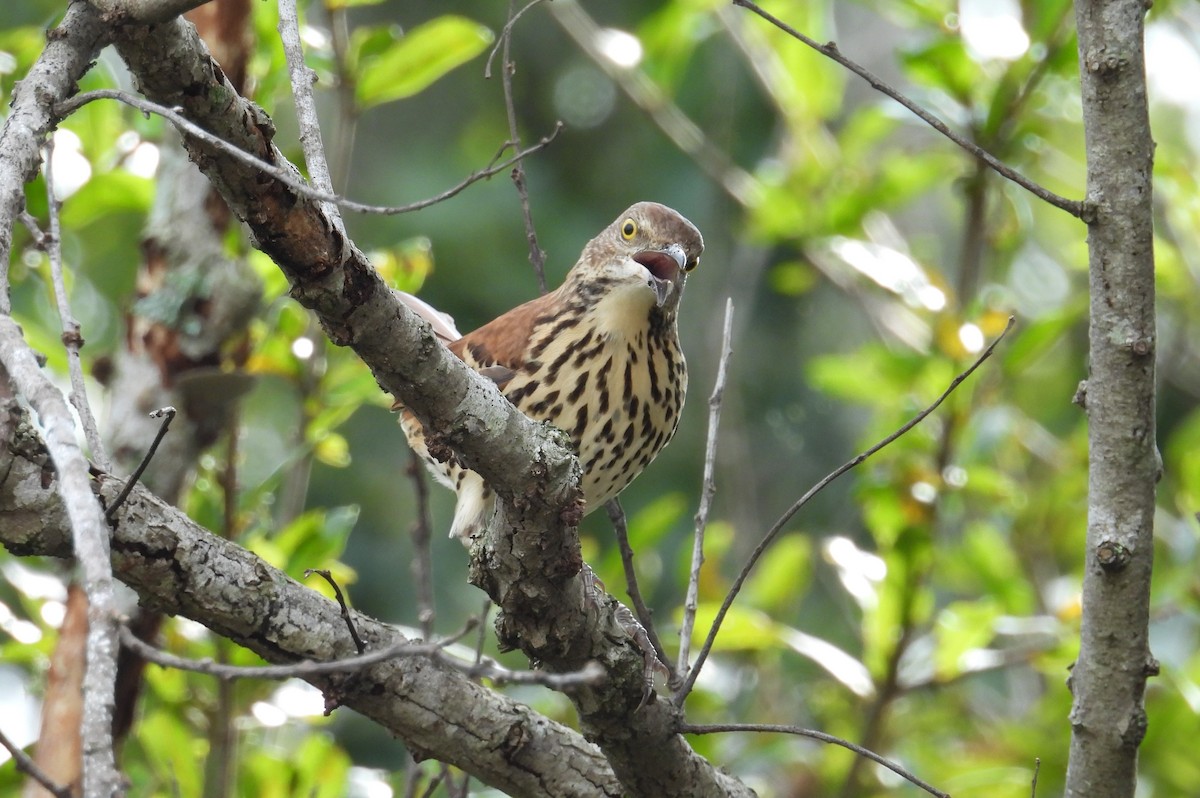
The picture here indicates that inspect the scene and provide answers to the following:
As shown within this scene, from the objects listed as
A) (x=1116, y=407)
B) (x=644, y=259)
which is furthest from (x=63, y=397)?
(x=644, y=259)

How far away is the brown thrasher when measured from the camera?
321 centimetres

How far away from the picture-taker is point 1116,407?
2367mm

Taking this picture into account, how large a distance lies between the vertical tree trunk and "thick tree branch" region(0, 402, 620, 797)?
0.94 meters

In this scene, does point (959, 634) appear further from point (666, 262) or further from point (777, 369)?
point (777, 369)

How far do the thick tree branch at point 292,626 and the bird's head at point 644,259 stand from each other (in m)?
1.14

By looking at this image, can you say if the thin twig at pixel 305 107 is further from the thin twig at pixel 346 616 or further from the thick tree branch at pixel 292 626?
the thin twig at pixel 346 616

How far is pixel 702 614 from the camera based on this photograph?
4.45 metres

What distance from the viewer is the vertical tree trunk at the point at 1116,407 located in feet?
7.54

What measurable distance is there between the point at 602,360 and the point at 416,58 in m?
1.28

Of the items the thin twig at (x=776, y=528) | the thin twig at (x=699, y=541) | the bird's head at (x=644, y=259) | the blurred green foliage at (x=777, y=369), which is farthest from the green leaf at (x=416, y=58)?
the thin twig at (x=776, y=528)

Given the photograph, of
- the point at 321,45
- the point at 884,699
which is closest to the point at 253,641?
the point at 321,45

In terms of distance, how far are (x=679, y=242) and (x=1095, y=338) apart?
4.34 feet

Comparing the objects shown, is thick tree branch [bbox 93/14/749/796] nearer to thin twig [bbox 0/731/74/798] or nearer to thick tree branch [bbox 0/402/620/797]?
thick tree branch [bbox 0/402/620/797]

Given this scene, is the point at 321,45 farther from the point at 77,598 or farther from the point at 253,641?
the point at 253,641
